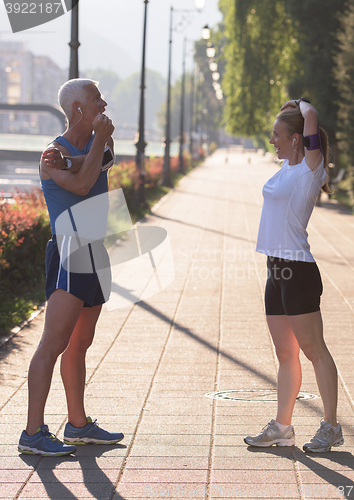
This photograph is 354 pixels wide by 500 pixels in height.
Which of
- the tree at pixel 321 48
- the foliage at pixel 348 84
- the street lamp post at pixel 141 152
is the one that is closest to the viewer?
the foliage at pixel 348 84

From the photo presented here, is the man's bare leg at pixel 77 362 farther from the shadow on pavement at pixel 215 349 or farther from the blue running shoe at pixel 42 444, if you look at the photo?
the shadow on pavement at pixel 215 349

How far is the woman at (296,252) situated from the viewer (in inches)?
131

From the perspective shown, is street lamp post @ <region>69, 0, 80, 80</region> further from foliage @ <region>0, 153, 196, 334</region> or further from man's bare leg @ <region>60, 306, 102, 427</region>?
man's bare leg @ <region>60, 306, 102, 427</region>

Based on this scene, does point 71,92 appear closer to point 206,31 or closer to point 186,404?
point 186,404

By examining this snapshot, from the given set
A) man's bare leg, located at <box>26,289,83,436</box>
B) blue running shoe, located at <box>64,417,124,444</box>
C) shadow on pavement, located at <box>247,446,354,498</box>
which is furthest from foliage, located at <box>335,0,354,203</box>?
man's bare leg, located at <box>26,289,83,436</box>

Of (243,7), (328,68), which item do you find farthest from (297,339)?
(243,7)

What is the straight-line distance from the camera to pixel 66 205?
10.7 ft

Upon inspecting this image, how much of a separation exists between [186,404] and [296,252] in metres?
1.47

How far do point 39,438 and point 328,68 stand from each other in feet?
63.0

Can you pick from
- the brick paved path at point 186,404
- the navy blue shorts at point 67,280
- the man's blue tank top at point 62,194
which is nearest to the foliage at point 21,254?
the brick paved path at point 186,404

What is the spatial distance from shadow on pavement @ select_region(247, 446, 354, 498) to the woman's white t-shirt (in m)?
1.03

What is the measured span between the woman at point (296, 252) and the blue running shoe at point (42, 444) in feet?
3.96

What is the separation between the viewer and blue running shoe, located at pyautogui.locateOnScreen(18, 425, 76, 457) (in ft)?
11.1

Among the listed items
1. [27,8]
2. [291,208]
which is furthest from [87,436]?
[27,8]
